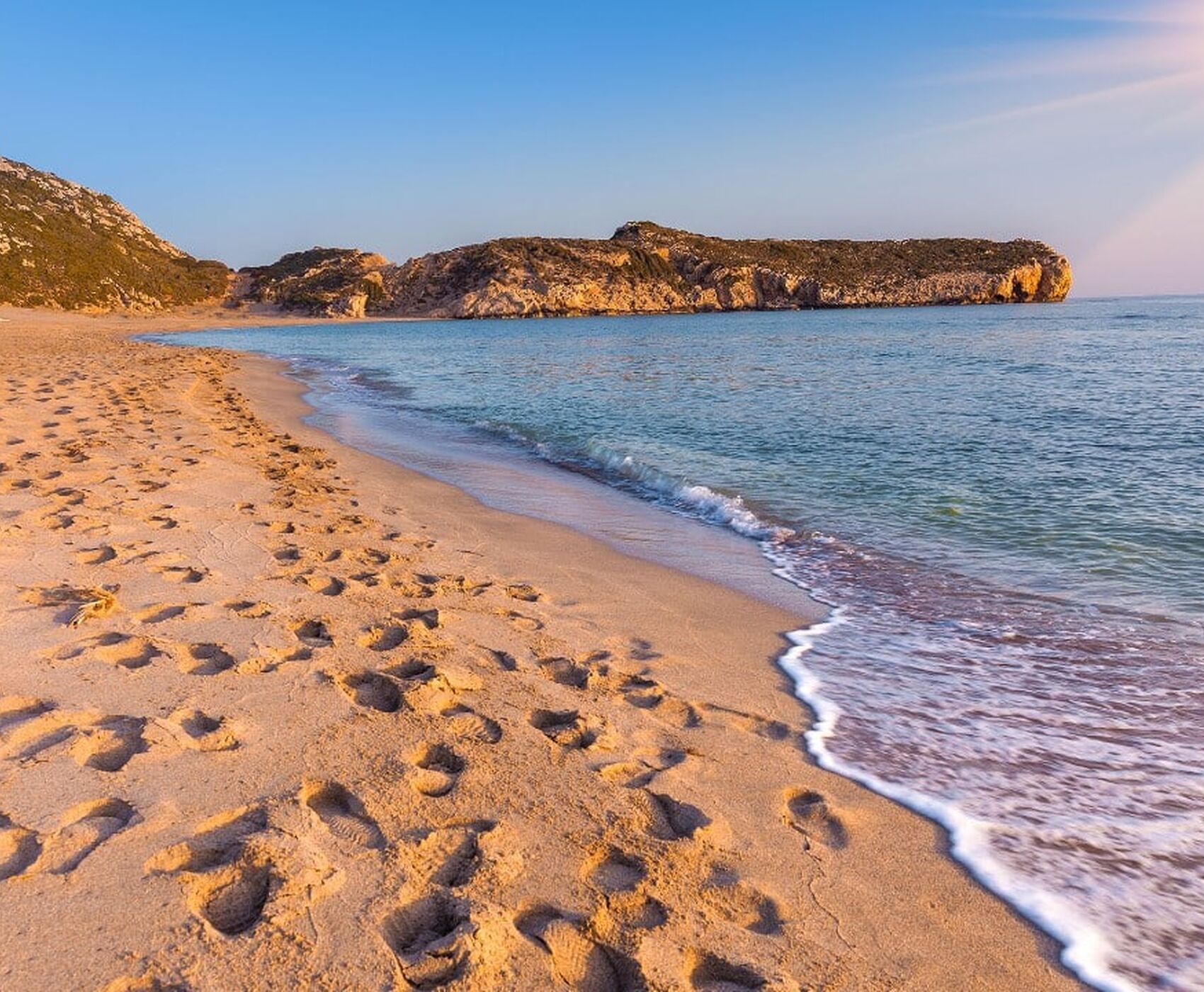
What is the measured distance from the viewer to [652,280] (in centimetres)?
11944

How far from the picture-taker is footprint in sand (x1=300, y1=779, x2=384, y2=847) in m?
2.74

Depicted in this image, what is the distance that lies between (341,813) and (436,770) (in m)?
0.46

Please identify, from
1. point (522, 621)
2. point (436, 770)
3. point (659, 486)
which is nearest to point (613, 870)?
point (436, 770)

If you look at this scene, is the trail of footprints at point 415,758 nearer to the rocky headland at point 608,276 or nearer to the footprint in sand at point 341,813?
the footprint in sand at point 341,813

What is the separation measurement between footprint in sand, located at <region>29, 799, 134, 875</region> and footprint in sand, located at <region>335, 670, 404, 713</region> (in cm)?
112

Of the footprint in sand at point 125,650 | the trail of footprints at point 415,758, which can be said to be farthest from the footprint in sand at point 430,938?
the footprint in sand at point 125,650

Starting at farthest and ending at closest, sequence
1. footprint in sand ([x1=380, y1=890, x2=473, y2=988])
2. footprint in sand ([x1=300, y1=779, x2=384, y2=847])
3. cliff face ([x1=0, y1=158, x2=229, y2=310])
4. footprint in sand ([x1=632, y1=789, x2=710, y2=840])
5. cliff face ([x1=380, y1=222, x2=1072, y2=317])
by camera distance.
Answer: cliff face ([x1=380, y1=222, x2=1072, y2=317]), cliff face ([x1=0, y1=158, x2=229, y2=310]), footprint in sand ([x1=632, y1=789, x2=710, y2=840]), footprint in sand ([x1=300, y1=779, x2=384, y2=847]), footprint in sand ([x1=380, y1=890, x2=473, y2=988])

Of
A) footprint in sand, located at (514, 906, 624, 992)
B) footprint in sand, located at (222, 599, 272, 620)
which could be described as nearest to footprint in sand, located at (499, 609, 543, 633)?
footprint in sand, located at (222, 599, 272, 620)

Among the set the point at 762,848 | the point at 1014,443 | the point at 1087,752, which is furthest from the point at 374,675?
the point at 1014,443

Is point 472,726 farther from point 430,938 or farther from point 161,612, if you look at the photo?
point 161,612

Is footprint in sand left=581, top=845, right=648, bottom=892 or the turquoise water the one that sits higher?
footprint in sand left=581, top=845, right=648, bottom=892

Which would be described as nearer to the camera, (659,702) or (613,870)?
(613,870)

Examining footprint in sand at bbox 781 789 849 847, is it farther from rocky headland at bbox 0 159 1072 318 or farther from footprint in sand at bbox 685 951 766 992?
rocky headland at bbox 0 159 1072 318

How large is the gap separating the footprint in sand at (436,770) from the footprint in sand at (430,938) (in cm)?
65
